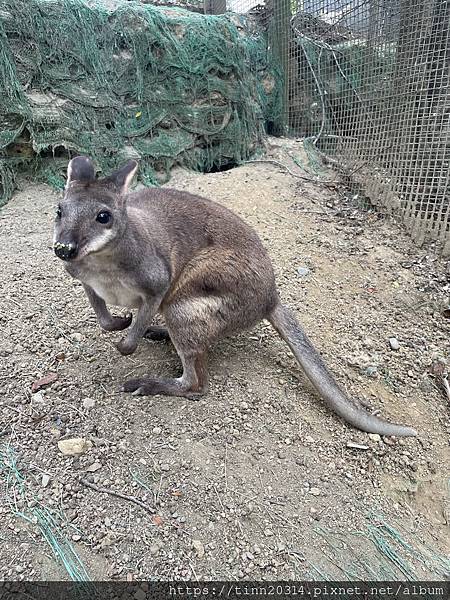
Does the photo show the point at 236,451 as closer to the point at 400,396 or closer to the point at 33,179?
the point at 400,396

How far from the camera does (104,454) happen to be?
300 centimetres

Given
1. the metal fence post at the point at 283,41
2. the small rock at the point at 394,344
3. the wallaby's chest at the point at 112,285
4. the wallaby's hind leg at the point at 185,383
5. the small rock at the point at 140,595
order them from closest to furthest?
the small rock at the point at 140,595 < the wallaby's chest at the point at 112,285 < the wallaby's hind leg at the point at 185,383 < the small rock at the point at 394,344 < the metal fence post at the point at 283,41

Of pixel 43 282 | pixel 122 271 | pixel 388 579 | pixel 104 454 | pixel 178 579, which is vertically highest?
pixel 122 271

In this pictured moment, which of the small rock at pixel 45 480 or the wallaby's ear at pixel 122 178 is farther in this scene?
the wallaby's ear at pixel 122 178

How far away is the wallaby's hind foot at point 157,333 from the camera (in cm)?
412

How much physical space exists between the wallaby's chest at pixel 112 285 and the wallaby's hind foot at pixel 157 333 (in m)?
0.69

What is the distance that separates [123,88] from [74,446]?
5194mm

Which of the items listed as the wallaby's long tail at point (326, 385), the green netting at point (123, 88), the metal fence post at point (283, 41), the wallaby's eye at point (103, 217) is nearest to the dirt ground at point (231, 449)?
the wallaby's long tail at point (326, 385)

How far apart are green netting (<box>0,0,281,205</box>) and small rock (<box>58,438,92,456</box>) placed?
13.3 ft

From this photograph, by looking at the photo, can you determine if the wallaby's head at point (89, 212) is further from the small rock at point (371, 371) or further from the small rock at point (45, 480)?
the small rock at point (371, 371)

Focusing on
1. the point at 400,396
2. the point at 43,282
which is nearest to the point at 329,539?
the point at 400,396

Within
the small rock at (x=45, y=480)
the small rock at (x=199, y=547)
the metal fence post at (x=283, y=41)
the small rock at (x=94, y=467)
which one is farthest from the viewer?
the metal fence post at (x=283, y=41)

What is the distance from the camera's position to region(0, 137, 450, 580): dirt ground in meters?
2.60

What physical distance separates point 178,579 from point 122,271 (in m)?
1.81
